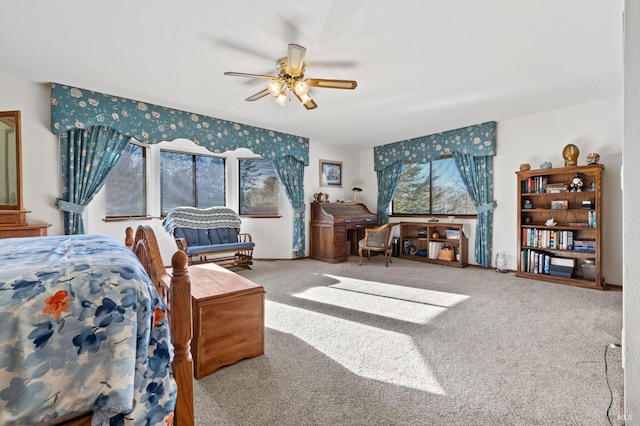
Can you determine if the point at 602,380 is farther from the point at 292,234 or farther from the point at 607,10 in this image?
the point at 292,234

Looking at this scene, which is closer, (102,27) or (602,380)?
(602,380)

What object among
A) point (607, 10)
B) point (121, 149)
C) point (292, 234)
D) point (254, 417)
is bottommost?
point (254, 417)

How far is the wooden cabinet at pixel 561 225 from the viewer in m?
3.58

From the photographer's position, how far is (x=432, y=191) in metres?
5.53

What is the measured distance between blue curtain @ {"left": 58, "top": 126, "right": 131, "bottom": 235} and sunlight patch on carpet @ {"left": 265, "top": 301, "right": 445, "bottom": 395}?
8.23 feet

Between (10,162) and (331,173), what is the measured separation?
4.67 meters

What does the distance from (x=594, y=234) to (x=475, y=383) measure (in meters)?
3.34

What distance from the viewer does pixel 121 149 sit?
11.9 ft

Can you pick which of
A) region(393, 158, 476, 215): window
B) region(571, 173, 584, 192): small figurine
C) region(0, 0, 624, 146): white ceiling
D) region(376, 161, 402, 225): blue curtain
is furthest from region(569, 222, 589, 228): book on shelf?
region(376, 161, 402, 225): blue curtain

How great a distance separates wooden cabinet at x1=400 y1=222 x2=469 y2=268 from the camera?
16.2 feet

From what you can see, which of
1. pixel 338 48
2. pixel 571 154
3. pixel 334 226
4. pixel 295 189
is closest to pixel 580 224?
pixel 571 154

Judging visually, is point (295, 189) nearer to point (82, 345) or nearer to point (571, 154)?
point (571, 154)

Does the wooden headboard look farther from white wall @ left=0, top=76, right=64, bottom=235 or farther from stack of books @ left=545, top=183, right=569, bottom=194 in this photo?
stack of books @ left=545, top=183, right=569, bottom=194

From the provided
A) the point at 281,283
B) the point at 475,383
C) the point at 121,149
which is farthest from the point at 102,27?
the point at 475,383
